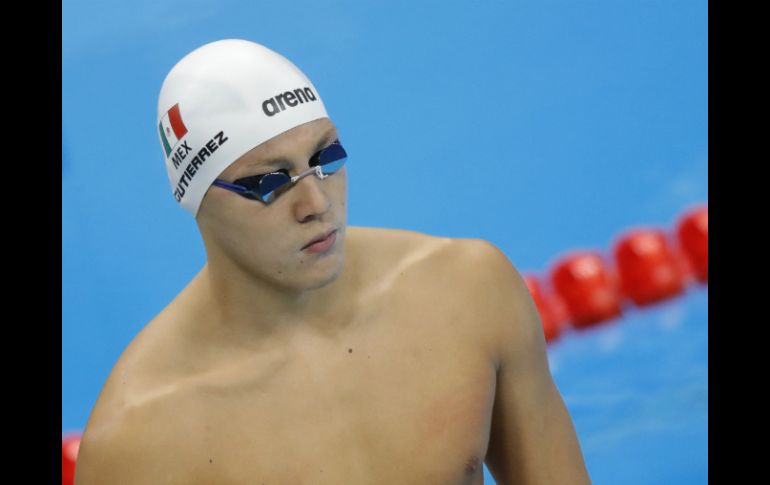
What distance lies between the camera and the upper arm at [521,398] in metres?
2.49

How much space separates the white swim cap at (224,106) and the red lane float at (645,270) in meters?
2.51

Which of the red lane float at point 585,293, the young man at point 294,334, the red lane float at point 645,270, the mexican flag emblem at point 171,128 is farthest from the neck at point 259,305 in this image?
the red lane float at point 645,270

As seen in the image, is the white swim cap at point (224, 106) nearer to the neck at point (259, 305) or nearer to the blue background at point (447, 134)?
the neck at point (259, 305)

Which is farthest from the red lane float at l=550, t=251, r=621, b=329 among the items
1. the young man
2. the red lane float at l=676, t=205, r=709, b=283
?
the young man

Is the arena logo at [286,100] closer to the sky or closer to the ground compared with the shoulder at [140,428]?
closer to the sky

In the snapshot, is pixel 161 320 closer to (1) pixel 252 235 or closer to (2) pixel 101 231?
(1) pixel 252 235

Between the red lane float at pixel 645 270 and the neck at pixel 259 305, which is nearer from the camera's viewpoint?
the neck at pixel 259 305

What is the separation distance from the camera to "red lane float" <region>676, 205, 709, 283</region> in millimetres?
4645

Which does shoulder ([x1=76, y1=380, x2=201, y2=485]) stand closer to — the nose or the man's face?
the man's face

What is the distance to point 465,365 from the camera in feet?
7.95

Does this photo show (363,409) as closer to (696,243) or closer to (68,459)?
(68,459)

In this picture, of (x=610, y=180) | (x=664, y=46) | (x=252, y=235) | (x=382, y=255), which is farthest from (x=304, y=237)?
(x=664, y=46)

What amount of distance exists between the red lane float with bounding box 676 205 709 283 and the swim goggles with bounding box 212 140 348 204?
272 cm

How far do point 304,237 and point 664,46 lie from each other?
12.7 feet
